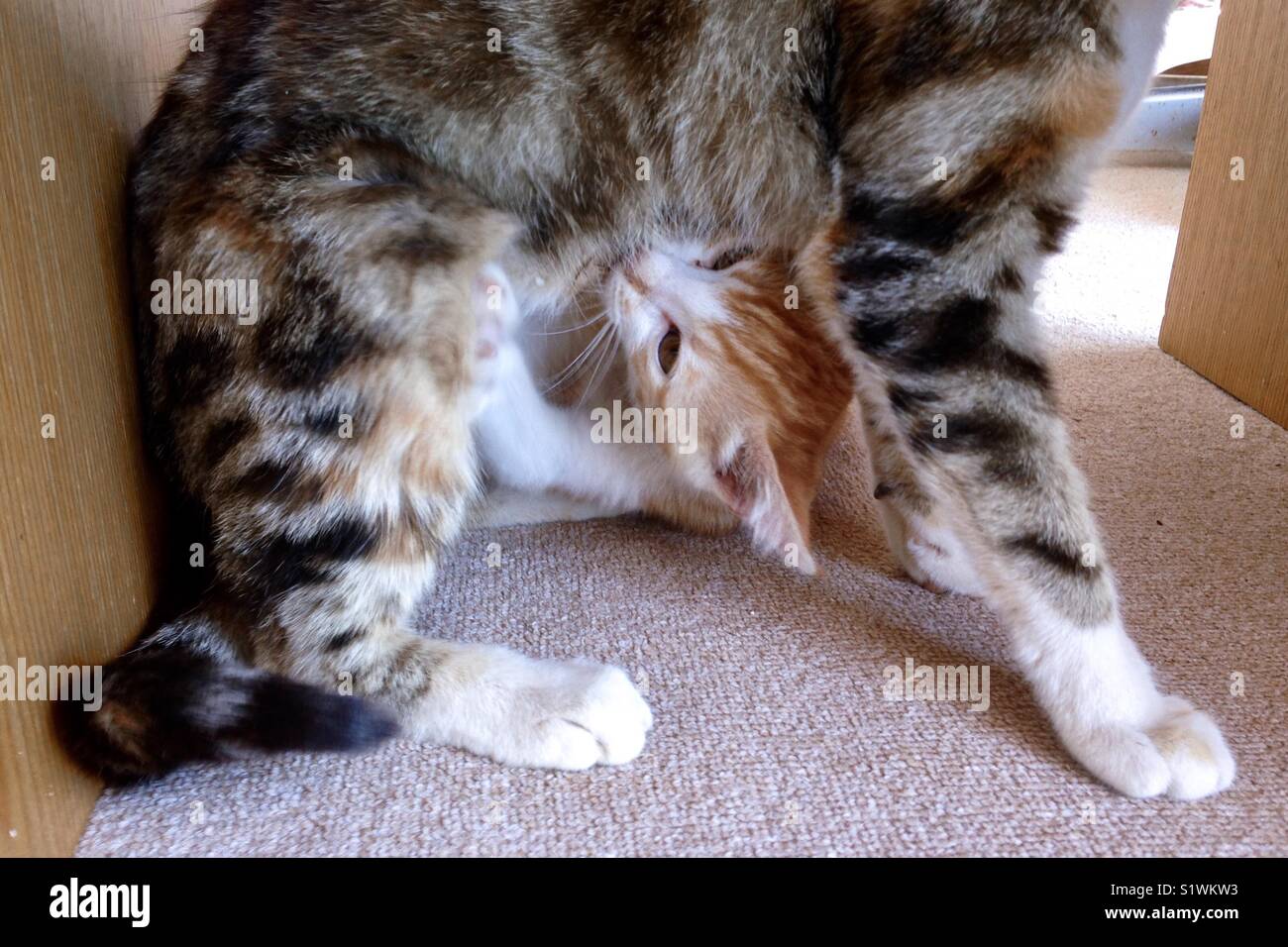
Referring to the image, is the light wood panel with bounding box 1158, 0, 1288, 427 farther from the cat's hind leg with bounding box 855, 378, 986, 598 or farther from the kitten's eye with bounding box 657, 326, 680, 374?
the kitten's eye with bounding box 657, 326, 680, 374

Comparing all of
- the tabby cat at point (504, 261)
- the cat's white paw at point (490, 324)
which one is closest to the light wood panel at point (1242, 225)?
the tabby cat at point (504, 261)

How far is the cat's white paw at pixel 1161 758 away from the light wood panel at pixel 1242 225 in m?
0.88

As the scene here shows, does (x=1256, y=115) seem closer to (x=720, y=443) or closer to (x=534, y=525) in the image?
(x=720, y=443)

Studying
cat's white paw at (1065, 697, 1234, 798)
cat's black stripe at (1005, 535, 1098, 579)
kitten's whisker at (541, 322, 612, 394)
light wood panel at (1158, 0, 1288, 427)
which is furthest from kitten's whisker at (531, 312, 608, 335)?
light wood panel at (1158, 0, 1288, 427)

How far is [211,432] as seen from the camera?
927mm

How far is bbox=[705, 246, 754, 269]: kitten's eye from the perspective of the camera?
1.24m

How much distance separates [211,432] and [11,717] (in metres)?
0.30

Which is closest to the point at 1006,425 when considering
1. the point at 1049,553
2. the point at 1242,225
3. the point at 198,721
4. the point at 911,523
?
the point at 1049,553

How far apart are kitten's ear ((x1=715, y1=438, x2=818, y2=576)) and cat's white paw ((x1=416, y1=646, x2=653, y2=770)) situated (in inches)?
10.9

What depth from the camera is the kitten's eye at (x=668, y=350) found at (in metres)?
1.26

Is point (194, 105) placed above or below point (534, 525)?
above

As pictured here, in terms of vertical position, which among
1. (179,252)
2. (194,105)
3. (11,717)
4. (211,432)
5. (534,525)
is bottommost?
(534,525)

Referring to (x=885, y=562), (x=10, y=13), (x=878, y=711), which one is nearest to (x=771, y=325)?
(x=885, y=562)

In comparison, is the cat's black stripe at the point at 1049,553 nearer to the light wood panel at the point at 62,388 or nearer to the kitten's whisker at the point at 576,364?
the kitten's whisker at the point at 576,364
